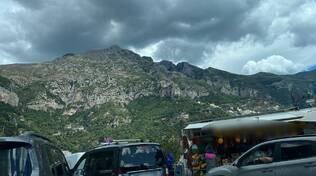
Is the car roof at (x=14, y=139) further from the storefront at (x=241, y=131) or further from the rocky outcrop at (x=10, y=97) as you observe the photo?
the rocky outcrop at (x=10, y=97)

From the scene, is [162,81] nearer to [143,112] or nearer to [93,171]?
[143,112]

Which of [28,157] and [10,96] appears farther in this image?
[10,96]

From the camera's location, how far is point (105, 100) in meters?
155

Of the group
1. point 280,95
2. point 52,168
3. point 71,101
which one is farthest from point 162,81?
point 52,168

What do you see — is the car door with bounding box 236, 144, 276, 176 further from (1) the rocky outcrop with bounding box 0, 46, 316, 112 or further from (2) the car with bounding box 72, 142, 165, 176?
(1) the rocky outcrop with bounding box 0, 46, 316, 112

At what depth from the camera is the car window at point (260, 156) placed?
1110cm

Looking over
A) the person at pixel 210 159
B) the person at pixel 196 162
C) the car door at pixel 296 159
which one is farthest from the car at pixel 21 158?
the person at pixel 196 162

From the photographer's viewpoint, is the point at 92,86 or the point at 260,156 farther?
the point at 92,86

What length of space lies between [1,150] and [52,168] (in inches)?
31.6

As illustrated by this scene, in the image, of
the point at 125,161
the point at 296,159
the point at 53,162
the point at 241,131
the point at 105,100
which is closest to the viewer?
the point at 53,162

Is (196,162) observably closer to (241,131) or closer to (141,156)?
(241,131)

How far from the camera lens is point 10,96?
136 metres

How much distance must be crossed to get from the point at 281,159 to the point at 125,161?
3.76m

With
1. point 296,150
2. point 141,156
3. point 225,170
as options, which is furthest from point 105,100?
point 296,150
